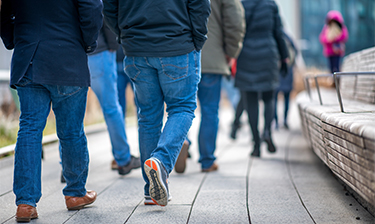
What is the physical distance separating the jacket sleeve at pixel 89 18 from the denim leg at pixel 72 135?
34 cm

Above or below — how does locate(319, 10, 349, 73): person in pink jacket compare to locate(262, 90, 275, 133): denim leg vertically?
above

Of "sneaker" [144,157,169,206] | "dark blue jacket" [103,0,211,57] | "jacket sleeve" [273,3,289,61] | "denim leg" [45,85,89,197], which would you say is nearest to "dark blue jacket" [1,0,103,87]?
"denim leg" [45,85,89,197]

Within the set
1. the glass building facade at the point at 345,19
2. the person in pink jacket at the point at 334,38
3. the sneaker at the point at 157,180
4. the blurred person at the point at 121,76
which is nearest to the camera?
the sneaker at the point at 157,180

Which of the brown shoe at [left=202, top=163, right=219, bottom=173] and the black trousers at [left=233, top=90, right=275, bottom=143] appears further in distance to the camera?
the black trousers at [left=233, top=90, right=275, bottom=143]

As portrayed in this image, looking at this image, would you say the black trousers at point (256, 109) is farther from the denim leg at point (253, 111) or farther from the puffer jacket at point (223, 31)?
the puffer jacket at point (223, 31)

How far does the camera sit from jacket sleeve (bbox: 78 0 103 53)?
9.04 feet

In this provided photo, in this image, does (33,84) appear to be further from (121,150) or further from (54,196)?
(121,150)

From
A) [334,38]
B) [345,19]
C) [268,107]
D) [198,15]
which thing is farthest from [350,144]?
[345,19]

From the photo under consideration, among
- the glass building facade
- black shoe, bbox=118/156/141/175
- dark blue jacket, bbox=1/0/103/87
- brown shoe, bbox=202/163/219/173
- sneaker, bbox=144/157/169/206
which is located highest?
the glass building facade

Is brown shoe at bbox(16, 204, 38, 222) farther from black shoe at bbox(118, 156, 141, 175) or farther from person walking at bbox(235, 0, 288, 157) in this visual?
person walking at bbox(235, 0, 288, 157)

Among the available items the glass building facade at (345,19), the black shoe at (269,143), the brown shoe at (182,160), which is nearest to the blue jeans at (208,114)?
the brown shoe at (182,160)

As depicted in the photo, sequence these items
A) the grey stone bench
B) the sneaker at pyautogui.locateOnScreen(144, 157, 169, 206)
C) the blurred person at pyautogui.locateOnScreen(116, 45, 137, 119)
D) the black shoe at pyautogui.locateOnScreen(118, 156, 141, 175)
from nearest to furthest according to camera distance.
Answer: the grey stone bench
the sneaker at pyautogui.locateOnScreen(144, 157, 169, 206)
the black shoe at pyautogui.locateOnScreen(118, 156, 141, 175)
the blurred person at pyautogui.locateOnScreen(116, 45, 137, 119)

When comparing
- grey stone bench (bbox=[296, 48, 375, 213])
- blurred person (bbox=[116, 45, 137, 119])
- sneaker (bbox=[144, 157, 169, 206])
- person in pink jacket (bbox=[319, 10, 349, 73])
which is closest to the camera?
grey stone bench (bbox=[296, 48, 375, 213])

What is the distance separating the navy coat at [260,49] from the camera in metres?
4.88
